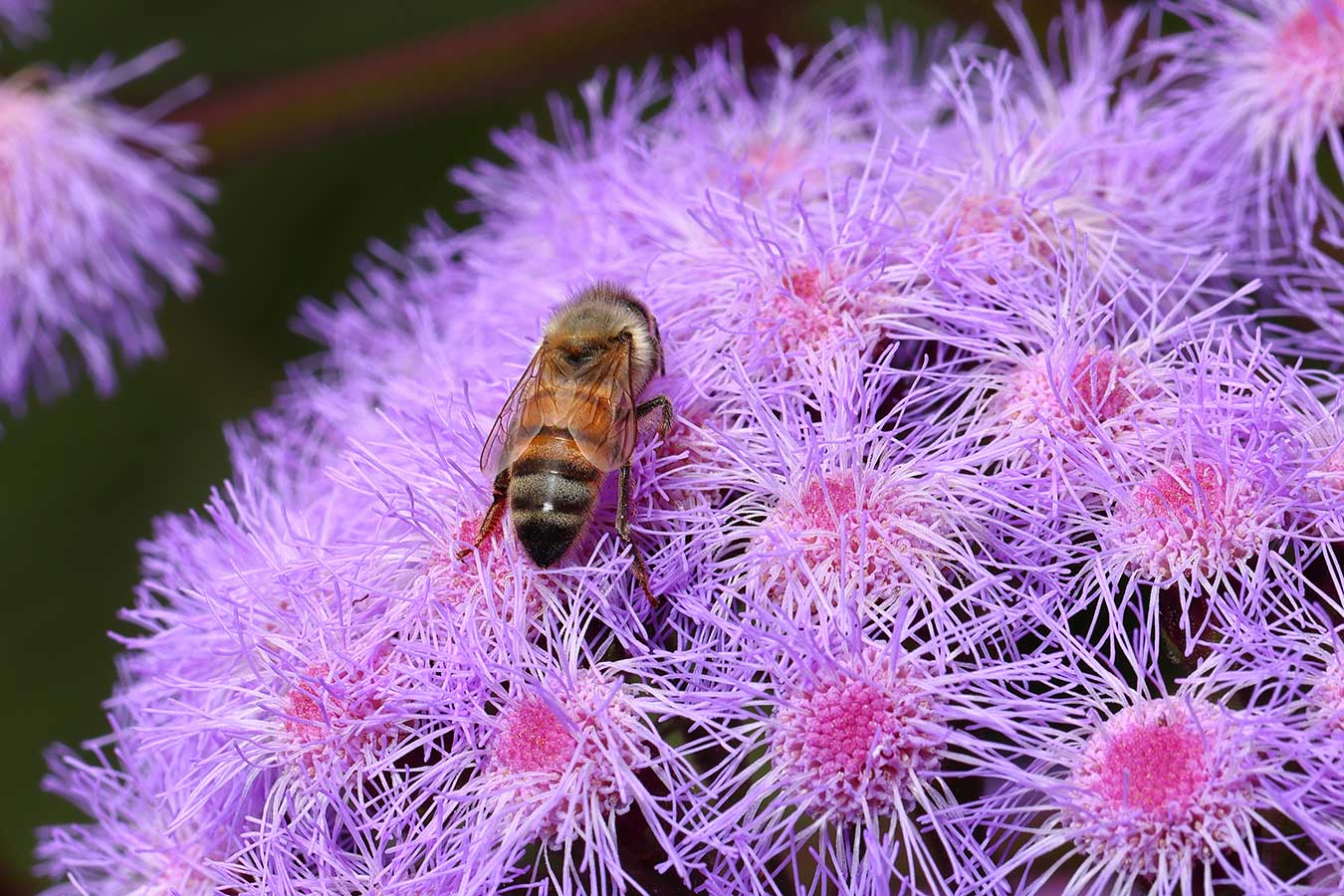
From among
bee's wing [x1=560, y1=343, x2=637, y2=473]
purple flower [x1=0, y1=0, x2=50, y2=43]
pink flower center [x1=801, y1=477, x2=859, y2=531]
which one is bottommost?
pink flower center [x1=801, y1=477, x2=859, y2=531]

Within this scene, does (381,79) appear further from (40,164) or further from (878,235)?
(878,235)

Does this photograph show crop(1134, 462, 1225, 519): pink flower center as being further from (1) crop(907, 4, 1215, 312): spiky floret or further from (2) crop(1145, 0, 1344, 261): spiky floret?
(2) crop(1145, 0, 1344, 261): spiky floret

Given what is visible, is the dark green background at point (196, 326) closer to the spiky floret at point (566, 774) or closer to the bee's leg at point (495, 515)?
the bee's leg at point (495, 515)

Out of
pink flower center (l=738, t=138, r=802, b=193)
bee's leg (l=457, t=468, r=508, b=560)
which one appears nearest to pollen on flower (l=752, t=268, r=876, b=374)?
pink flower center (l=738, t=138, r=802, b=193)

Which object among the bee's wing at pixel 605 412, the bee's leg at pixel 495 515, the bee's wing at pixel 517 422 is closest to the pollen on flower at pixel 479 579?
the bee's leg at pixel 495 515

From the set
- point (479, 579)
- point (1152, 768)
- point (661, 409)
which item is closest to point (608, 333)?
point (661, 409)

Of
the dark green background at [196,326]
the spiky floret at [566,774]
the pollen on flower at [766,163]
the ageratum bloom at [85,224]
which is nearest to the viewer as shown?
the spiky floret at [566,774]

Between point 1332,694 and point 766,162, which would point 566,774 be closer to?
point 1332,694

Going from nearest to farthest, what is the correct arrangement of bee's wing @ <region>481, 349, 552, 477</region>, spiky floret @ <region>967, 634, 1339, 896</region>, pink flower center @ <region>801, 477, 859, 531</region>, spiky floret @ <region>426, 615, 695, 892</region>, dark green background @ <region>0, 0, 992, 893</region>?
spiky floret @ <region>967, 634, 1339, 896</region> < spiky floret @ <region>426, 615, 695, 892</region> < pink flower center @ <region>801, 477, 859, 531</region> < bee's wing @ <region>481, 349, 552, 477</region> < dark green background @ <region>0, 0, 992, 893</region>
